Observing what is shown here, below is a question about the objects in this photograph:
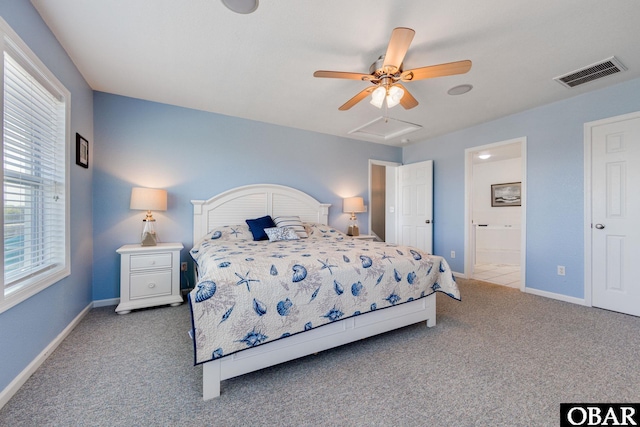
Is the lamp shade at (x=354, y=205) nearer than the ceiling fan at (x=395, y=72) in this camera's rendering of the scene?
No

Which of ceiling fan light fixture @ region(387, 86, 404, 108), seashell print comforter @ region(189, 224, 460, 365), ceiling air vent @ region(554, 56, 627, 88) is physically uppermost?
ceiling air vent @ region(554, 56, 627, 88)

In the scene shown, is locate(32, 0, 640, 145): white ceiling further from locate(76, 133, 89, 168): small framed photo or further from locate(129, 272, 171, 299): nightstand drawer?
locate(129, 272, 171, 299): nightstand drawer

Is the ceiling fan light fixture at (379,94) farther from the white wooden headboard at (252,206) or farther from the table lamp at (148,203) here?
the table lamp at (148,203)

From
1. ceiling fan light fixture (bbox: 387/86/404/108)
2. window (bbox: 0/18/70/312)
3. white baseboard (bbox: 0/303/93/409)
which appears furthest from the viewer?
ceiling fan light fixture (bbox: 387/86/404/108)

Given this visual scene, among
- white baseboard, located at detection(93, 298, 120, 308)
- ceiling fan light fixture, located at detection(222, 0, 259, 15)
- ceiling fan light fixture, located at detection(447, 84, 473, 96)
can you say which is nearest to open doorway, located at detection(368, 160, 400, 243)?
ceiling fan light fixture, located at detection(447, 84, 473, 96)

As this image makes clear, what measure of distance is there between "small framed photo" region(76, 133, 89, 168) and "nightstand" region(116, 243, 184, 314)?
92 centimetres

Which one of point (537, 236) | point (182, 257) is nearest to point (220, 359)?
point (182, 257)

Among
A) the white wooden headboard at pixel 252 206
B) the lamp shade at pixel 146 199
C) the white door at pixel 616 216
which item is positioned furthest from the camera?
the white wooden headboard at pixel 252 206

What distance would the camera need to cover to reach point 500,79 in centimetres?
268

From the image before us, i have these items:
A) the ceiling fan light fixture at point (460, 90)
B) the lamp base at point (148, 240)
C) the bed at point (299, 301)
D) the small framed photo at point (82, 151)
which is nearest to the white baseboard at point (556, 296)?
the bed at point (299, 301)

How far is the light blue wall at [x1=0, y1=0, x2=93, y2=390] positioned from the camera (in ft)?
5.10

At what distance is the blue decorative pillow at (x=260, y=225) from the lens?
11.0 feet

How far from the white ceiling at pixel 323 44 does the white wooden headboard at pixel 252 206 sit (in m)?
1.20

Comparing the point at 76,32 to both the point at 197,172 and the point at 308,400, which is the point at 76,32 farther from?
A: the point at 308,400
